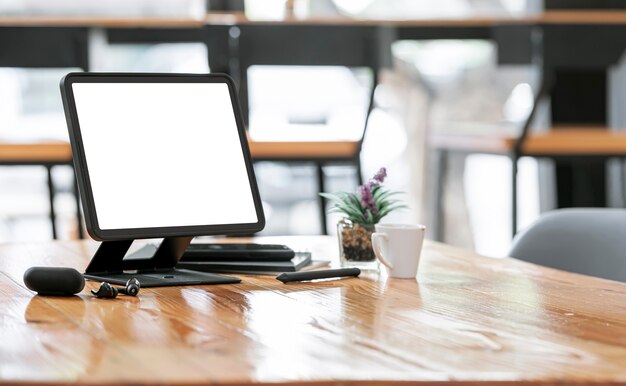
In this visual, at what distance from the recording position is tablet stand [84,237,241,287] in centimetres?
138

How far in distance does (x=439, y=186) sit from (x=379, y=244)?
295cm

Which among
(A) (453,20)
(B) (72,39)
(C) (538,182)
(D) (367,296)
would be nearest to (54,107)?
(B) (72,39)

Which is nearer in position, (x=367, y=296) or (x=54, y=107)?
(x=367, y=296)

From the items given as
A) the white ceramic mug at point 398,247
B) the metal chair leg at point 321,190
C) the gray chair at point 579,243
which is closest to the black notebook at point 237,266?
the white ceramic mug at point 398,247

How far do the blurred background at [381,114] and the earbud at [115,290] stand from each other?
299 centimetres

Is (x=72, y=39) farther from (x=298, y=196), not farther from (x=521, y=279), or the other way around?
(x=521, y=279)

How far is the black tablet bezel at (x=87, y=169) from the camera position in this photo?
1340 mm

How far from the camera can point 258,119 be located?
4.42 m

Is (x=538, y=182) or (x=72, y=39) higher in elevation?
(x=72, y=39)

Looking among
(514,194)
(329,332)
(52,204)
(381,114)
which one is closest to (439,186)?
(381,114)

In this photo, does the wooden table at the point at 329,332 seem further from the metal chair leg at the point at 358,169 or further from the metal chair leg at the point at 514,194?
the metal chair leg at the point at 514,194

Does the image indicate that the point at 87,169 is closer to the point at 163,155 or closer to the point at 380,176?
the point at 163,155

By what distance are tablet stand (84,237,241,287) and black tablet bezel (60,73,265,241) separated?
0.10 feet

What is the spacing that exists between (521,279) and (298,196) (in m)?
3.13
